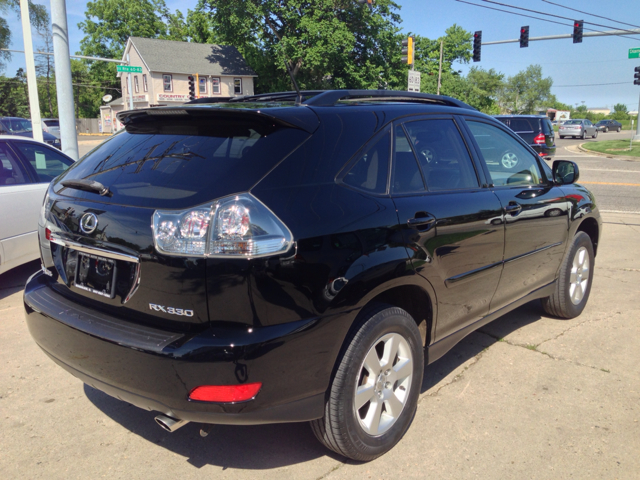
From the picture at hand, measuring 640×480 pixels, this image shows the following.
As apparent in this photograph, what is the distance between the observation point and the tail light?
6.92 ft

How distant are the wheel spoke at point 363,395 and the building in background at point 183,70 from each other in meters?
52.9

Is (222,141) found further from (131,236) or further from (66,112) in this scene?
(66,112)

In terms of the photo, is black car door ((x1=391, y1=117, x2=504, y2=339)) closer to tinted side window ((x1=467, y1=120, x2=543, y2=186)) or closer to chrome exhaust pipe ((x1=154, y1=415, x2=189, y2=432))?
tinted side window ((x1=467, y1=120, x2=543, y2=186))

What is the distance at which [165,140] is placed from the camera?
2.63m

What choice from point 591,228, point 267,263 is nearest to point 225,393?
point 267,263

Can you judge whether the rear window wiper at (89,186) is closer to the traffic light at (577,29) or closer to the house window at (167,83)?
the traffic light at (577,29)

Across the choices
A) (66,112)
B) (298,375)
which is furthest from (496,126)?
(66,112)

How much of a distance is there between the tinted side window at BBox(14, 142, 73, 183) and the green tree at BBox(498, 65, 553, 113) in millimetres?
111781

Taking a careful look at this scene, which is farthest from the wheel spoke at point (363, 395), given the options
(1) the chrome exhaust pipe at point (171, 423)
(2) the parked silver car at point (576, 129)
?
(2) the parked silver car at point (576, 129)

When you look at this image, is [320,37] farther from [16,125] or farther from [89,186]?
[89,186]

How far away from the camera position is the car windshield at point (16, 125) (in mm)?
18750

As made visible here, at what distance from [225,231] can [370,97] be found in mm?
1597

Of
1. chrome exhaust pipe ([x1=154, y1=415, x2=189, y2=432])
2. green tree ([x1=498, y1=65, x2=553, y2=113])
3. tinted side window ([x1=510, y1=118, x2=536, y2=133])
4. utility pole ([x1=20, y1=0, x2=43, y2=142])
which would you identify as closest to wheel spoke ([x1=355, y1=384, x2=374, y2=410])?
chrome exhaust pipe ([x1=154, y1=415, x2=189, y2=432])

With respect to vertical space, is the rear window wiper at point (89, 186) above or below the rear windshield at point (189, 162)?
below
